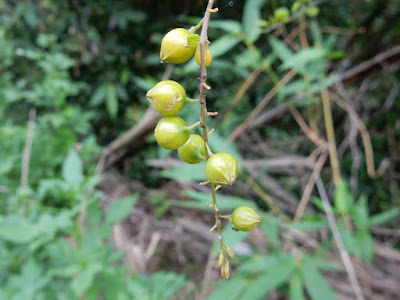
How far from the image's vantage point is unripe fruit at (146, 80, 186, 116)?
38 centimetres

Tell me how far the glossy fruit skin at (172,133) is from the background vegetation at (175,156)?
0.84 metres

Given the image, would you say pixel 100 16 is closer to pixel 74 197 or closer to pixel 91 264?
pixel 74 197

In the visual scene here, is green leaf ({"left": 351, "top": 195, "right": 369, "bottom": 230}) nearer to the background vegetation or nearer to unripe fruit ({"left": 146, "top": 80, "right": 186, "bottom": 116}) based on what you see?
the background vegetation

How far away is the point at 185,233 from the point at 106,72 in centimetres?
124

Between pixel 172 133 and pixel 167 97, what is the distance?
1.8 inches

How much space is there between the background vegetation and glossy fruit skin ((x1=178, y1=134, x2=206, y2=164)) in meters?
0.80

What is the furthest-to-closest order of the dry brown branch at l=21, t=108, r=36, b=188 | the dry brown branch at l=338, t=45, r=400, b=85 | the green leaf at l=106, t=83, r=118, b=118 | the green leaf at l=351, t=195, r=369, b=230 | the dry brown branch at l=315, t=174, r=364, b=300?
the green leaf at l=106, t=83, r=118, b=118 < the dry brown branch at l=21, t=108, r=36, b=188 < the dry brown branch at l=338, t=45, r=400, b=85 < the green leaf at l=351, t=195, r=369, b=230 < the dry brown branch at l=315, t=174, r=364, b=300

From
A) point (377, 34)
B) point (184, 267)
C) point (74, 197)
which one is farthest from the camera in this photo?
point (184, 267)

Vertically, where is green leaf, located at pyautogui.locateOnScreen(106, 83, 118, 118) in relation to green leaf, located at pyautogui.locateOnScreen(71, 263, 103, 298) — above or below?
above

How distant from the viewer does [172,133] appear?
390 millimetres

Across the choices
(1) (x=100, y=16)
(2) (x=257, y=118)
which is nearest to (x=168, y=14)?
(1) (x=100, y=16)

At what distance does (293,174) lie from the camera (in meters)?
1.98

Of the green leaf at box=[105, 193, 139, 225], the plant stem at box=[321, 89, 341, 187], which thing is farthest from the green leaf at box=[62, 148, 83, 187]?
the plant stem at box=[321, 89, 341, 187]

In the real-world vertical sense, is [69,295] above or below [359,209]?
below
